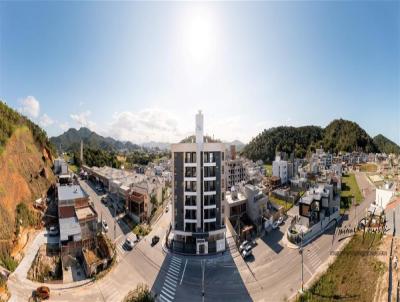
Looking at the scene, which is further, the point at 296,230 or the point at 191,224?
the point at 296,230

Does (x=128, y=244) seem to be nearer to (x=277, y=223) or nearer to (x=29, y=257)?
(x=29, y=257)

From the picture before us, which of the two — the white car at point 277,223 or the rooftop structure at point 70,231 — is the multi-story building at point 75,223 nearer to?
the rooftop structure at point 70,231

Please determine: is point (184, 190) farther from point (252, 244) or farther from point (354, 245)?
point (354, 245)

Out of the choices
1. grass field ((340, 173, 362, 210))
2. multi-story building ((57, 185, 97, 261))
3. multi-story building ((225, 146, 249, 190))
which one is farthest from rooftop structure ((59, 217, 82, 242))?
grass field ((340, 173, 362, 210))

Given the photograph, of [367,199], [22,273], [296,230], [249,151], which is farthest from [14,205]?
[249,151]

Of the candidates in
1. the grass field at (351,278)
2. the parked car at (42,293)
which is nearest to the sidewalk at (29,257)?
the parked car at (42,293)

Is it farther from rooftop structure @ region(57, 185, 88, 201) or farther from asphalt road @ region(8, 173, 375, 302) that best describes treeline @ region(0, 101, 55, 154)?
asphalt road @ region(8, 173, 375, 302)

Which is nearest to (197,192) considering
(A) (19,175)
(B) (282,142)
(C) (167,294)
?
(C) (167,294)

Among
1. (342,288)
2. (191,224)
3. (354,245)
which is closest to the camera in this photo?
(342,288)
